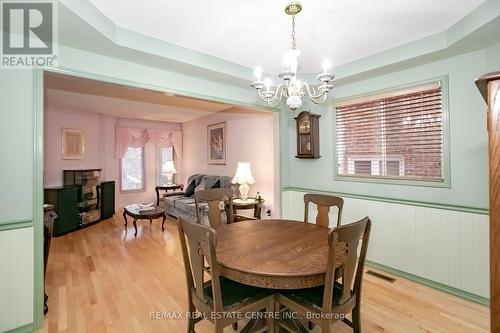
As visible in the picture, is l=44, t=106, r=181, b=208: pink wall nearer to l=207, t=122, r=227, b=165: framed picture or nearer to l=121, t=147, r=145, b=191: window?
l=121, t=147, r=145, b=191: window

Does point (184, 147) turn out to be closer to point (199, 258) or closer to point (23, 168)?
point (23, 168)

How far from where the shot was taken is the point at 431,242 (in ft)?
8.27

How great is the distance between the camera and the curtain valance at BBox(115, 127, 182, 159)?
6254 mm

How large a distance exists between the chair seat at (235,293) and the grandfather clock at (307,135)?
7.21 ft

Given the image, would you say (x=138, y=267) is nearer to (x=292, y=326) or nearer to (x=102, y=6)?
(x=292, y=326)

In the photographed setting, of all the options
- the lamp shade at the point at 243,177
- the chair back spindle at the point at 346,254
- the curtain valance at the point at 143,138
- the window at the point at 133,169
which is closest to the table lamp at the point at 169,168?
the curtain valance at the point at 143,138

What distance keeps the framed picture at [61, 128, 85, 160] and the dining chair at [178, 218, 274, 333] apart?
4932mm

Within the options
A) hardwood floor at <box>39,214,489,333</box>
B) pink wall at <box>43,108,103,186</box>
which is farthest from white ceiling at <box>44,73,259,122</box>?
hardwood floor at <box>39,214,489,333</box>

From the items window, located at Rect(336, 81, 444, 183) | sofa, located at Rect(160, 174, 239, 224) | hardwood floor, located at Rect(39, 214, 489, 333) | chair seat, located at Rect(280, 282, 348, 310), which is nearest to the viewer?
chair seat, located at Rect(280, 282, 348, 310)

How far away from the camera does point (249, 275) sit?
1.38m

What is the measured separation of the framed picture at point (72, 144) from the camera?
5062mm

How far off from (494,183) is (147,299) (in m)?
2.65

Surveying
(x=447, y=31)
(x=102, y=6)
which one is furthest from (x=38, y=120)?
(x=447, y=31)

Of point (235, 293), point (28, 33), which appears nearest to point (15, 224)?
point (28, 33)
